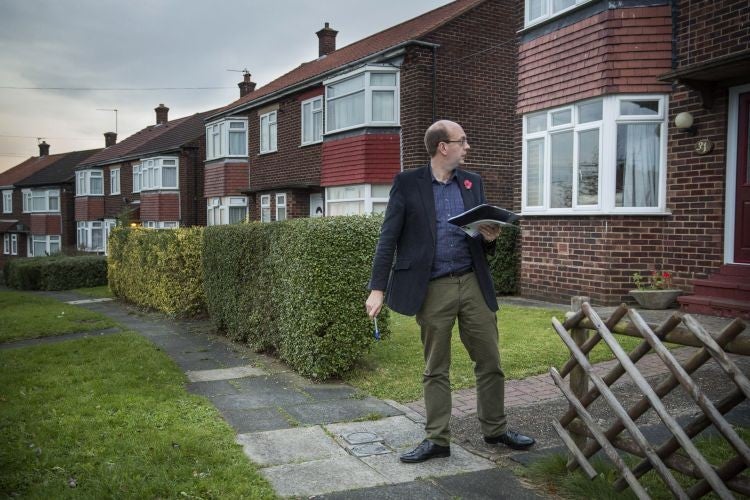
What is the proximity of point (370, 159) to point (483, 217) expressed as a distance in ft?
48.1

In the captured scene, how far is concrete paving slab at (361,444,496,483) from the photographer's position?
13.2 ft

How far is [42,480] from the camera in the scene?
13.2 feet

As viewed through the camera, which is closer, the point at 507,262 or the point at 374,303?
the point at 374,303

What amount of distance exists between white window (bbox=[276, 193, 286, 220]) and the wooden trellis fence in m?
20.1

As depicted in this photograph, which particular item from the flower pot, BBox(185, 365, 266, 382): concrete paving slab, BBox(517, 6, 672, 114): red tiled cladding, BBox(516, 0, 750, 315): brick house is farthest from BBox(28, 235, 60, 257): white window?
the flower pot

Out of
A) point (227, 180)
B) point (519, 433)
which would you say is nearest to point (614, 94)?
point (519, 433)

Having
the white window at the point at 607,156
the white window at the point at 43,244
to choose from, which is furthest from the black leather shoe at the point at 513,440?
the white window at the point at 43,244

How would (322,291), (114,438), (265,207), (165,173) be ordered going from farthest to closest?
(165,173)
(265,207)
(322,291)
(114,438)

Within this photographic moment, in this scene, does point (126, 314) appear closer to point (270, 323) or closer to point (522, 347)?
point (270, 323)

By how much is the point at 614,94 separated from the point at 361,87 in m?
9.27

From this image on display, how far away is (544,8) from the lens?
12062 millimetres

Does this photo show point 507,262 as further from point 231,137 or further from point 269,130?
point 231,137

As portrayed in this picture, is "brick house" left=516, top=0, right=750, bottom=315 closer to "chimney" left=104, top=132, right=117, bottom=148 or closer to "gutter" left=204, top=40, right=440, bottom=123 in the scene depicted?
"gutter" left=204, top=40, right=440, bottom=123

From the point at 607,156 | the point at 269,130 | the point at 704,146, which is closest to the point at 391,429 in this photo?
the point at 704,146
